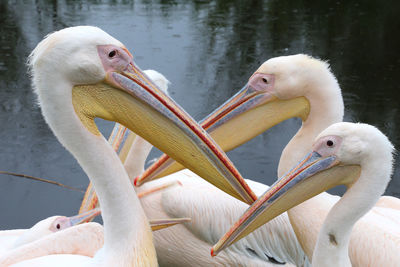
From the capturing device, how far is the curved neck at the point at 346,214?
7.06 feet

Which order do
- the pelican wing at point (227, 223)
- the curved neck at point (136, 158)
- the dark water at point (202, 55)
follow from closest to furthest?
the pelican wing at point (227, 223) < the curved neck at point (136, 158) < the dark water at point (202, 55)

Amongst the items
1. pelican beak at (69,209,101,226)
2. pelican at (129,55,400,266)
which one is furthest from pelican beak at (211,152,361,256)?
pelican beak at (69,209,101,226)

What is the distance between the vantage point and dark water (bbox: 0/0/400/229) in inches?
186

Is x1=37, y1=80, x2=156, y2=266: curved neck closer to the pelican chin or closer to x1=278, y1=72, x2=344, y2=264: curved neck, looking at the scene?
the pelican chin

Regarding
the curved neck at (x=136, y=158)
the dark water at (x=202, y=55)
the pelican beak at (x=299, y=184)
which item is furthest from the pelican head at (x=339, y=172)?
the dark water at (x=202, y=55)

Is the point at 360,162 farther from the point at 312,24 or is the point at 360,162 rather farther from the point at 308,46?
the point at 312,24

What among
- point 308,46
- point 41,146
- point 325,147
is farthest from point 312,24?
point 325,147

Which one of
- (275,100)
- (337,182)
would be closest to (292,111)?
(275,100)

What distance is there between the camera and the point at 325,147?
219 cm

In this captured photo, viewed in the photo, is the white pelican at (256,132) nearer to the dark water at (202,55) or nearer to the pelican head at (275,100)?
the pelican head at (275,100)

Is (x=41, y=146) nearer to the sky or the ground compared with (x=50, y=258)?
nearer to the ground

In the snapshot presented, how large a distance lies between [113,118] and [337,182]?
3.18ft

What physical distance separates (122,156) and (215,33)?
517 centimetres

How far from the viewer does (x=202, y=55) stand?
23.5 feet
